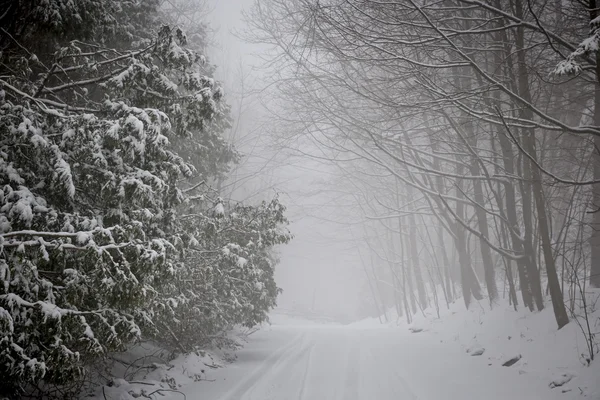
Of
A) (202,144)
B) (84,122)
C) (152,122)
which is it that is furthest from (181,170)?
(202,144)

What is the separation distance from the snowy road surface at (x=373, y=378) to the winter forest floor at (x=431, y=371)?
15 mm

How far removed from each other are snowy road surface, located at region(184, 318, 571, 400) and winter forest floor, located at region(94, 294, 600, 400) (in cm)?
2

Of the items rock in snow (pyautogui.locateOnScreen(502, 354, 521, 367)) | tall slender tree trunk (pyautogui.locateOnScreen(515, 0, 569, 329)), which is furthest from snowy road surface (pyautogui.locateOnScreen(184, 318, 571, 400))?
tall slender tree trunk (pyautogui.locateOnScreen(515, 0, 569, 329))

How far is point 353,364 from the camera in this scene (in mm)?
7844

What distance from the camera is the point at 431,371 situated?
664 cm

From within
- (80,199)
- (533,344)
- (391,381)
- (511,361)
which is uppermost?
(80,199)

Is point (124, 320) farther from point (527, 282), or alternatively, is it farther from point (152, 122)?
point (527, 282)

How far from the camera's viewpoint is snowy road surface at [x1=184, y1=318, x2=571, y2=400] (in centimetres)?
521

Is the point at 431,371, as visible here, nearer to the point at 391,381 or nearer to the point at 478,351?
the point at 391,381

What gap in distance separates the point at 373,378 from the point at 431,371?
120 centimetres

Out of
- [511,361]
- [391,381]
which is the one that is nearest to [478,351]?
[511,361]

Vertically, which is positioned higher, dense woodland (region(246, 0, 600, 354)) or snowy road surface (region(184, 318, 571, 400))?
dense woodland (region(246, 0, 600, 354))

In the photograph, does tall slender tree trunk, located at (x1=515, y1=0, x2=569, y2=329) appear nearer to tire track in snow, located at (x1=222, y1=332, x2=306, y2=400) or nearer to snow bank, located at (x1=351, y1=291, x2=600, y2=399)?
snow bank, located at (x1=351, y1=291, x2=600, y2=399)

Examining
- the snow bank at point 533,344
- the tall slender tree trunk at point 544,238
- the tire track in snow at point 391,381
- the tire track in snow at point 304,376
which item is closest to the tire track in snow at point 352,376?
the tire track in snow at point 391,381
